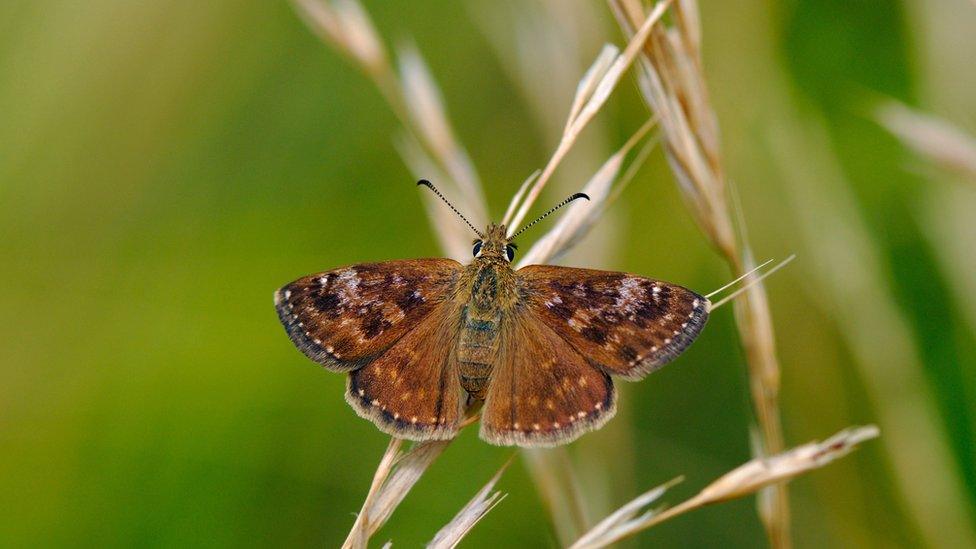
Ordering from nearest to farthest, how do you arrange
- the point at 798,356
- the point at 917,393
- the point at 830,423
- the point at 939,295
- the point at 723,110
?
1. the point at 917,393
2. the point at 939,295
3. the point at 830,423
4. the point at 798,356
5. the point at 723,110

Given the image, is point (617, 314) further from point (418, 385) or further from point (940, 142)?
point (940, 142)

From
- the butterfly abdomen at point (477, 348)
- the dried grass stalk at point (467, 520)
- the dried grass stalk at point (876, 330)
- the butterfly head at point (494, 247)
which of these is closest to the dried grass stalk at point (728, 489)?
the dried grass stalk at point (467, 520)

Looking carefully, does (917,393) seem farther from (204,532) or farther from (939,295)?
(204,532)

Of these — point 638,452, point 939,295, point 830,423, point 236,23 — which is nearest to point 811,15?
point 939,295

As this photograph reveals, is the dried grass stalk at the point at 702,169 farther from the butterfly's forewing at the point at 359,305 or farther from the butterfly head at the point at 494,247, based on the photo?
the butterfly's forewing at the point at 359,305

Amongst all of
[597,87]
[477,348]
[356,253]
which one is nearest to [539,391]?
[477,348]

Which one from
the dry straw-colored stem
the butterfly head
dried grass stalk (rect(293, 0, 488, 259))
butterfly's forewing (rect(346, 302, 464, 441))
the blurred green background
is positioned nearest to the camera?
the dry straw-colored stem

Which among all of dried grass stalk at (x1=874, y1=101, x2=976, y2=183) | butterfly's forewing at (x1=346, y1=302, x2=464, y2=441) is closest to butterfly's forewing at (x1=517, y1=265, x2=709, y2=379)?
butterfly's forewing at (x1=346, y1=302, x2=464, y2=441)

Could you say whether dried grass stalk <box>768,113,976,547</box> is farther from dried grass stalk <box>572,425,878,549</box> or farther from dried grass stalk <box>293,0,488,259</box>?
dried grass stalk <box>293,0,488,259</box>
